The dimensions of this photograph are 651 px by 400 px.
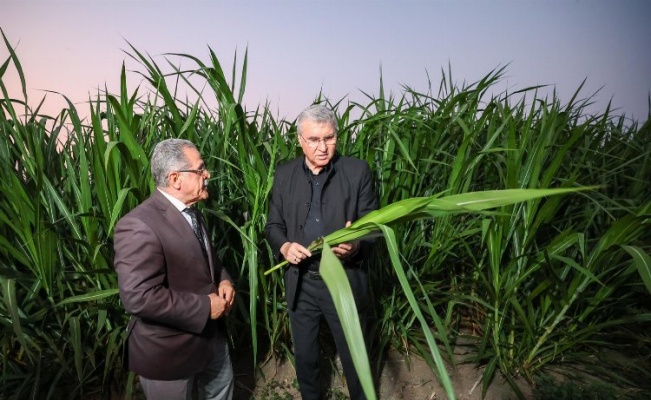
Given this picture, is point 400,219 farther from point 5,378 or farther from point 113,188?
point 5,378

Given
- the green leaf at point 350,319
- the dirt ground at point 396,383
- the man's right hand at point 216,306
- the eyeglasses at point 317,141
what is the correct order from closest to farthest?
the green leaf at point 350,319 < the man's right hand at point 216,306 < the eyeglasses at point 317,141 < the dirt ground at point 396,383

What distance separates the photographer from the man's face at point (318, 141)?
135 centimetres

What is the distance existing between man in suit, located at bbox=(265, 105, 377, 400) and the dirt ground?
0.94ft

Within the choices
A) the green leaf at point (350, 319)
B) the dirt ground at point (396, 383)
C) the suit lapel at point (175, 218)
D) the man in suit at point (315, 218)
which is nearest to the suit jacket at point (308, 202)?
the man in suit at point (315, 218)

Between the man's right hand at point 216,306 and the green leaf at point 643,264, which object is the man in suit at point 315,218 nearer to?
the man's right hand at point 216,306

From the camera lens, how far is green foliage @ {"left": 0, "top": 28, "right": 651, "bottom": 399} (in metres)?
1.40

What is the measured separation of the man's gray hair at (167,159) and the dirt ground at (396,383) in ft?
3.11

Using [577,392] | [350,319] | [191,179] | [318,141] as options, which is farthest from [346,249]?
[577,392]

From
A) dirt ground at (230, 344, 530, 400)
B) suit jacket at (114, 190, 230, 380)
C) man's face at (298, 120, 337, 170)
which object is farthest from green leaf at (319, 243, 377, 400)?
dirt ground at (230, 344, 530, 400)

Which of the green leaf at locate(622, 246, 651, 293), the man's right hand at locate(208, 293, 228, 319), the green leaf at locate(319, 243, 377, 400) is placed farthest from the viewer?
the man's right hand at locate(208, 293, 228, 319)

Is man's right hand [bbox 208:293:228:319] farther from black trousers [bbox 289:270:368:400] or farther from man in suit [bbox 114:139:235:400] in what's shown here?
black trousers [bbox 289:270:368:400]

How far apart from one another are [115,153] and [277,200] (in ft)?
1.66

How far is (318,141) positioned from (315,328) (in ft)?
1.99

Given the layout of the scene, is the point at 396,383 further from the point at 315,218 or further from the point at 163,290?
the point at 163,290
